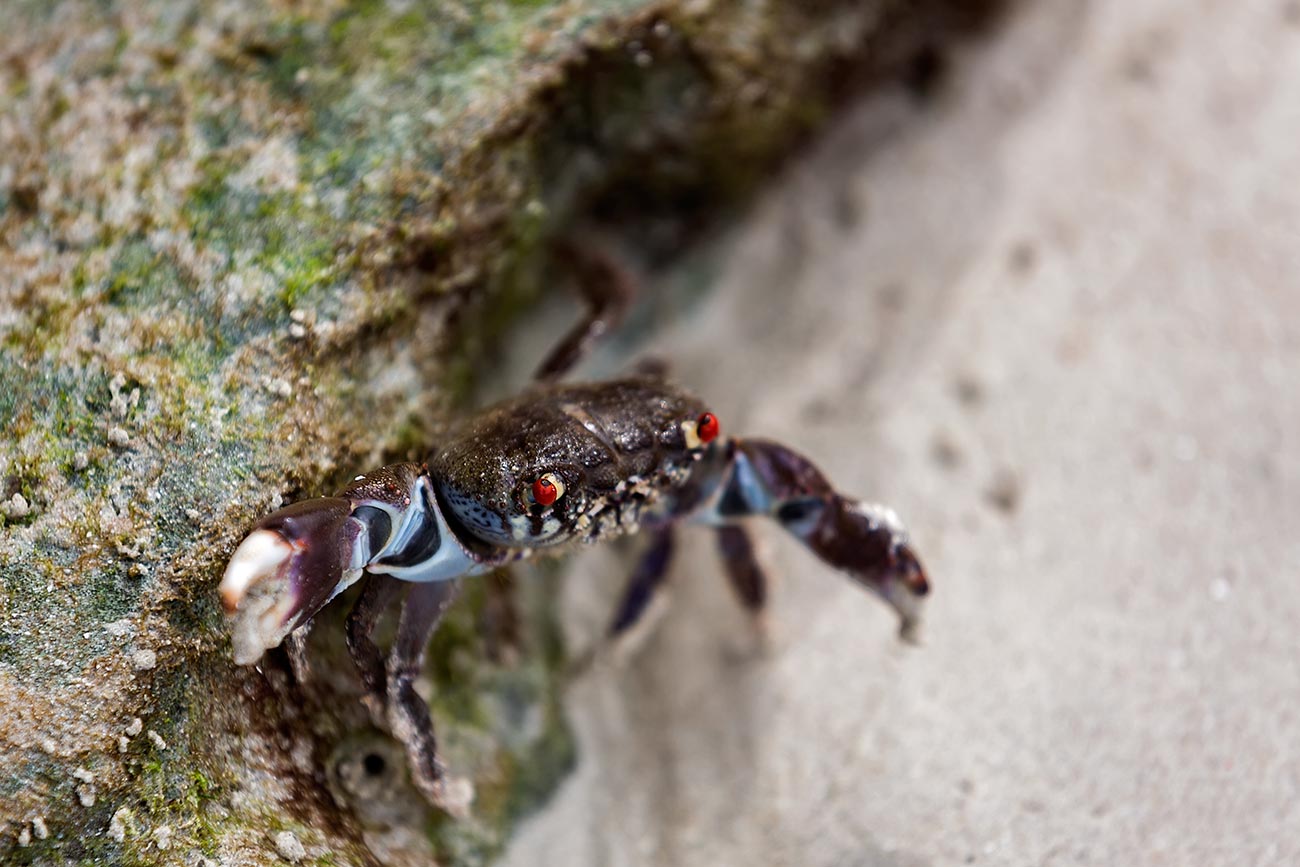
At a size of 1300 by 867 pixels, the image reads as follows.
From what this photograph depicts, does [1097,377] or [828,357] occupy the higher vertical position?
[828,357]

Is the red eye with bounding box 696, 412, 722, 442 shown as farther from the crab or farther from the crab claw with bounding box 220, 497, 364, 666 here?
the crab claw with bounding box 220, 497, 364, 666

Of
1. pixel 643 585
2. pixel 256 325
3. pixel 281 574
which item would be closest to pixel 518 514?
pixel 281 574

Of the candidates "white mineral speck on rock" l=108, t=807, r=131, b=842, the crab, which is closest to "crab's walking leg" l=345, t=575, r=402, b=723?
the crab

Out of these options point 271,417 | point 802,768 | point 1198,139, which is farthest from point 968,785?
point 1198,139

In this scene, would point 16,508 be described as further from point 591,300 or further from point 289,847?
point 591,300

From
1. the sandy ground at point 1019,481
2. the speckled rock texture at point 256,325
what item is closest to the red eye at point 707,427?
the speckled rock texture at point 256,325

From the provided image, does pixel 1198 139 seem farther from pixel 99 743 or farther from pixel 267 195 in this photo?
pixel 99 743
